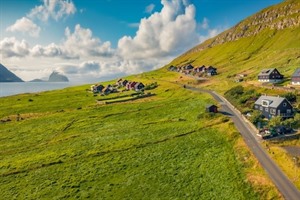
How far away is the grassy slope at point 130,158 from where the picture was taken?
5228 cm

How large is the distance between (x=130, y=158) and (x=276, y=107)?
147 feet

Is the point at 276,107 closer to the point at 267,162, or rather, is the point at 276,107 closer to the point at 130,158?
the point at 267,162

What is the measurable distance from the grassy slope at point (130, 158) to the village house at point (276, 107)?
515 inches

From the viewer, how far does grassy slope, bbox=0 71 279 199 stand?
172ft

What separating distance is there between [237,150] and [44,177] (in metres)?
43.6

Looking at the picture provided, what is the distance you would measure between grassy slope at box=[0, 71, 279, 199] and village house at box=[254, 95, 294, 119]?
13079mm

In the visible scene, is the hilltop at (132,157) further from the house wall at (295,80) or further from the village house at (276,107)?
the house wall at (295,80)

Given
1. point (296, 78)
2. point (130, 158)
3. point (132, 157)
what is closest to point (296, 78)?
point (296, 78)

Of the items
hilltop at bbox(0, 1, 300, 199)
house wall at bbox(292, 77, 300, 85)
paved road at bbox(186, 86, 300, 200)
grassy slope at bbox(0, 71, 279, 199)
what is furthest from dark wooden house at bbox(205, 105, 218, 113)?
house wall at bbox(292, 77, 300, 85)

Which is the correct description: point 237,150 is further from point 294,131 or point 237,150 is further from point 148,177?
point 148,177

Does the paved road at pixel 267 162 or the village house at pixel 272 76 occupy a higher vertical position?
the village house at pixel 272 76

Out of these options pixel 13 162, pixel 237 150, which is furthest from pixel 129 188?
pixel 13 162

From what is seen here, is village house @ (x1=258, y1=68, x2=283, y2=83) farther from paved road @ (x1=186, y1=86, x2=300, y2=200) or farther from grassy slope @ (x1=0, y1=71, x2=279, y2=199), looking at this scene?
paved road @ (x1=186, y1=86, x2=300, y2=200)

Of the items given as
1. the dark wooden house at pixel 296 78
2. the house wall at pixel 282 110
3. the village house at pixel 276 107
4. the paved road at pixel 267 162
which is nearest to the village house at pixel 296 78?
the dark wooden house at pixel 296 78
